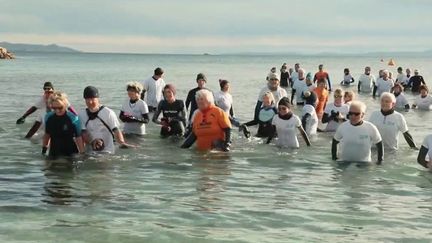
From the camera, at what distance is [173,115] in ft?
51.8

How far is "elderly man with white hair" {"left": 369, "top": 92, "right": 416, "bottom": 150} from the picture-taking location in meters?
13.0

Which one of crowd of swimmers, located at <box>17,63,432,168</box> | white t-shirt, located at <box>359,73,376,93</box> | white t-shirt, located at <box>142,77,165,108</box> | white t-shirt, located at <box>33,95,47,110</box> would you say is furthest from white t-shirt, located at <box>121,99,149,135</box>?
white t-shirt, located at <box>359,73,376,93</box>

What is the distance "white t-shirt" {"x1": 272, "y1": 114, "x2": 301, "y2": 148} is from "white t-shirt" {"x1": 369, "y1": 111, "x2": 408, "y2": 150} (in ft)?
Result: 5.49

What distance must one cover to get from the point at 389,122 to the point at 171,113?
5.50 metres

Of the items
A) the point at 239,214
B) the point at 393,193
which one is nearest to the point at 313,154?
the point at 393,193

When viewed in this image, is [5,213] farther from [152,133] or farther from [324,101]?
[324,101]

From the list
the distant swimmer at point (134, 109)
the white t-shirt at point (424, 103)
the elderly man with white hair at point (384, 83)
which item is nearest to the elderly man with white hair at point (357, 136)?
the distant swimmer at point (134, 109)

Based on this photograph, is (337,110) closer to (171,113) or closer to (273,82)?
(273,82)

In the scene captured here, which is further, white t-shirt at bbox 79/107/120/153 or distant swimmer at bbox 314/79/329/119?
distant swimmer at bbox 314/79/329/119

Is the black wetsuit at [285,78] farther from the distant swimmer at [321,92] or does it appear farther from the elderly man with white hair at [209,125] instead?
the elderly man with white hair at [209,125]

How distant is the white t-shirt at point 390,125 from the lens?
13.1 m

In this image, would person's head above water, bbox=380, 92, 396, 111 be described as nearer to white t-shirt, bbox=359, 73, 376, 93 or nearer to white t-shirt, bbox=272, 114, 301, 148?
white t-shirt, bbox=272, 114, 301, 148

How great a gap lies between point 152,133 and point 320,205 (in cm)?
876

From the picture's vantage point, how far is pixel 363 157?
40.3ft
